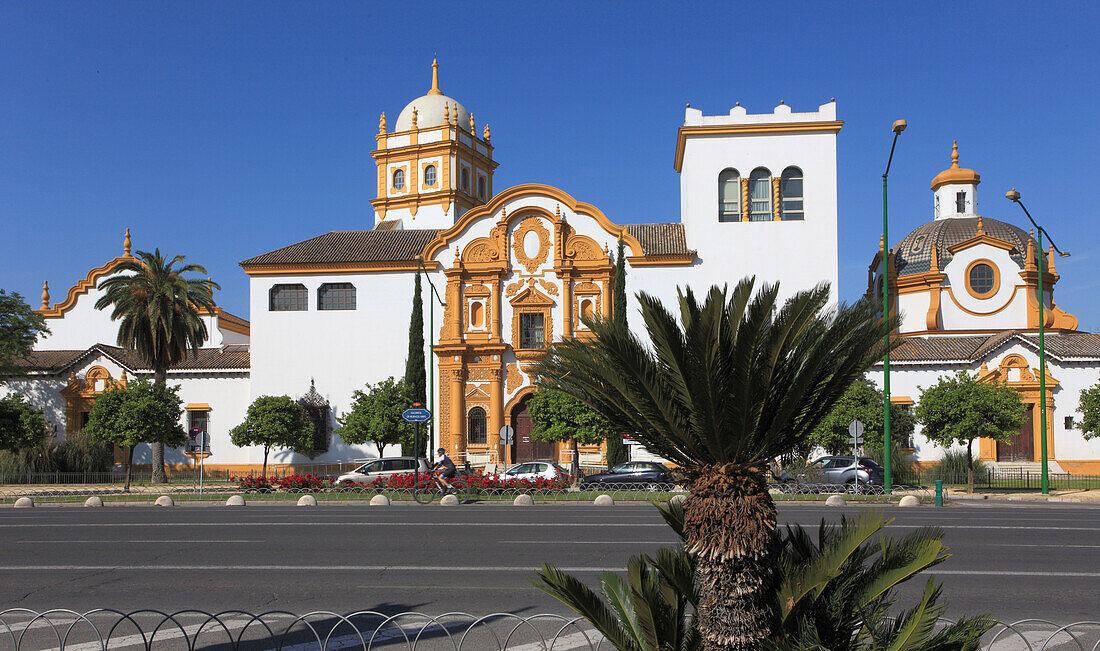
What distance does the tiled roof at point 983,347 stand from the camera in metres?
40.8

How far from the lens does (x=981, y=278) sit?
152ft

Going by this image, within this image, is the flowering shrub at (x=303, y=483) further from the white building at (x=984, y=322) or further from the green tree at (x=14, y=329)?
the white building at (x=984, y=322)

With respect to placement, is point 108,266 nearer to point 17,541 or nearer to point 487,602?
point 17,541

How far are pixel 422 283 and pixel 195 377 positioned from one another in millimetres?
12821

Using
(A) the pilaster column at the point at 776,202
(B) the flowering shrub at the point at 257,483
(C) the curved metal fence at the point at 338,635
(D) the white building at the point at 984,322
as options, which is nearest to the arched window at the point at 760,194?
(A) the pilaster column at the point at 776,202

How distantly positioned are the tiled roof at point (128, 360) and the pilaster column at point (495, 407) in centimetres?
1294

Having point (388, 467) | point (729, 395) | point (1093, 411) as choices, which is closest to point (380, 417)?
point (388, 467)

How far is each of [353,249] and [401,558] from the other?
1337 inches

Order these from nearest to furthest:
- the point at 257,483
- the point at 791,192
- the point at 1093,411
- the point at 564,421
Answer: the point at 257,483 < the point at 1093,411 < the point at 564,421 < the point at 791,192

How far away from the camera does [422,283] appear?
4391cm

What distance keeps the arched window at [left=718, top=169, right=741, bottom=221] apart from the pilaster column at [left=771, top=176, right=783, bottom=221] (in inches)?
64.5

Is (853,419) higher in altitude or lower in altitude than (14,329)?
lower

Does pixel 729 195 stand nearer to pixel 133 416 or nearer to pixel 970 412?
pixel 970 412

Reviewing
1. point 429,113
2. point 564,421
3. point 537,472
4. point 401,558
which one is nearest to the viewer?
point 401,558
